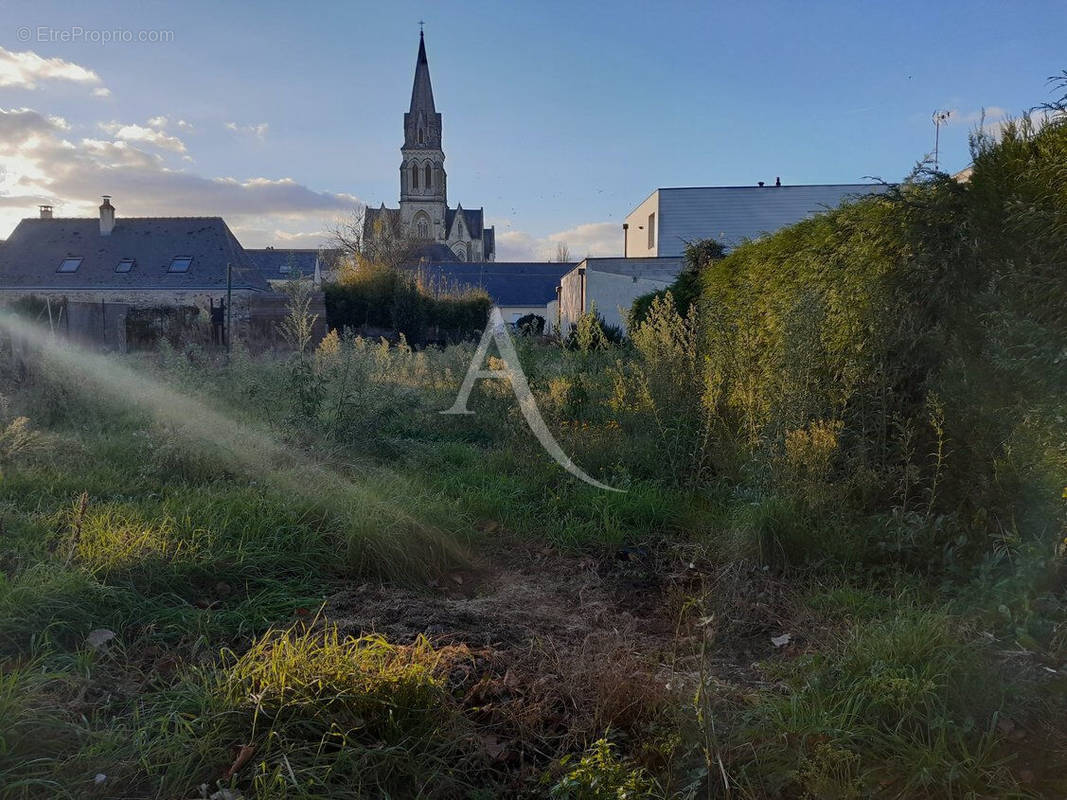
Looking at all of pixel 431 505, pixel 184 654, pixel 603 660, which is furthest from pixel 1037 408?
pixel 184 654

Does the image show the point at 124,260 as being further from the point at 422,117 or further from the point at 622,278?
the point at 422,117

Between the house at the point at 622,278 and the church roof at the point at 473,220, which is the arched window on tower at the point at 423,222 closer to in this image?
the church roof at the point at 473,220

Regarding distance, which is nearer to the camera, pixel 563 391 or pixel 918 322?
pixel 918 322

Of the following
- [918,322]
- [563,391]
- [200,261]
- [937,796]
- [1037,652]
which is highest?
[200,261]

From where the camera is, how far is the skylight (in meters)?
27.6

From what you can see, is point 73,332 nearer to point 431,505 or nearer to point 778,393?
point 431,505

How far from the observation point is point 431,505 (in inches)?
162

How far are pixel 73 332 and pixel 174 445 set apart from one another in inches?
400

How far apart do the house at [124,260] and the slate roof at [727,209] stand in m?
15.8

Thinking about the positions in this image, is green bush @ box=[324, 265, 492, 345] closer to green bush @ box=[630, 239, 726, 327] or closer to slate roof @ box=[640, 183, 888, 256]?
green bush @ box=[630, 239, 726, 327]

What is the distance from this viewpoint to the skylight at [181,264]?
90.7 ft

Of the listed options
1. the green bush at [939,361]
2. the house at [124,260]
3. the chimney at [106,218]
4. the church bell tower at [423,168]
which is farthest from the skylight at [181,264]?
the church bell tower at [423,168]

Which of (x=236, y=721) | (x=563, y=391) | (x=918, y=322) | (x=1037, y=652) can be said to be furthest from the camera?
(x=563, y=391)

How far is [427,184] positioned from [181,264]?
150 feet
